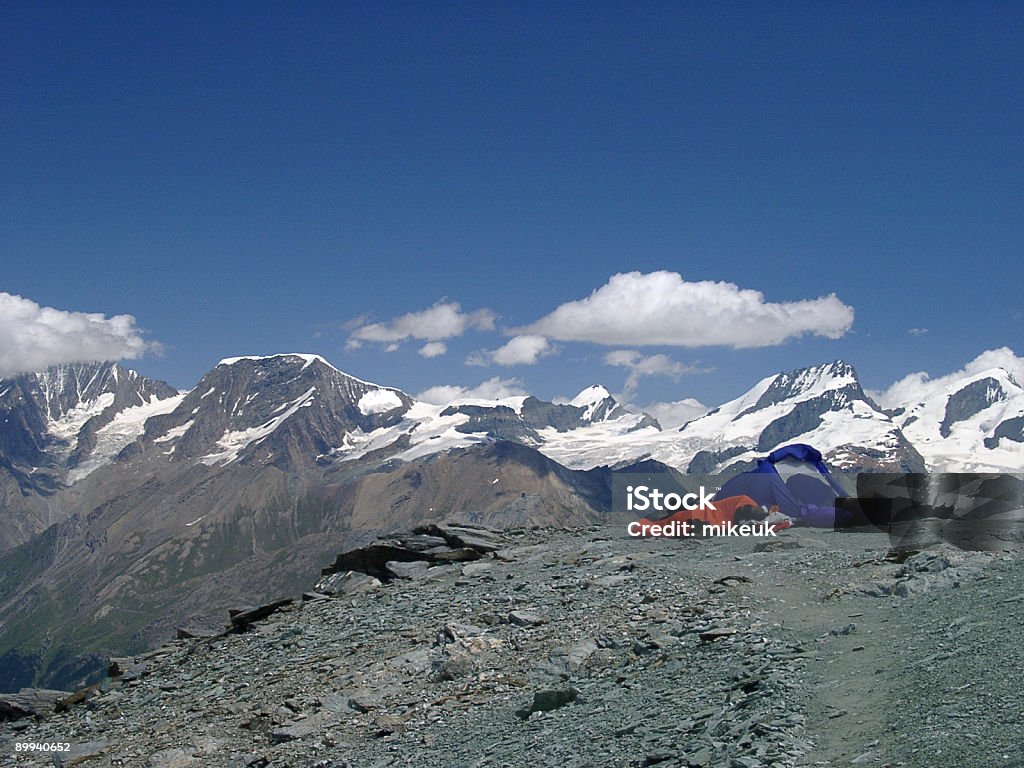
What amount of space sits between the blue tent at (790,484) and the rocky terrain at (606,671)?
9421mm

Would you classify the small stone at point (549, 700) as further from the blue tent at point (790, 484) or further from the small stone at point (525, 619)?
the blue tent at point (790, 484)

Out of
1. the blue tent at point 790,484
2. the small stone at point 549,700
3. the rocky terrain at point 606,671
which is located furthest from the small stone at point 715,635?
the blue tent at point 790,484

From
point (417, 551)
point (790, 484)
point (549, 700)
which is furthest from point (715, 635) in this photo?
point (790, 484)

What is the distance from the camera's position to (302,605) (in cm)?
3200

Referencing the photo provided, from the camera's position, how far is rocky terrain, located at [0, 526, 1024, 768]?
45.4 feet

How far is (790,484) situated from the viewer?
148 ft

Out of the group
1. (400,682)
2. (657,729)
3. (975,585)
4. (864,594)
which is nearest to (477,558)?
(400,682)

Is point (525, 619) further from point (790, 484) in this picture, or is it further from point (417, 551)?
point (790, 484)

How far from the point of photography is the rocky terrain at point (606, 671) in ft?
45.4

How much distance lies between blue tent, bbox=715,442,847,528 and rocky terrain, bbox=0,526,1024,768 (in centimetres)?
942

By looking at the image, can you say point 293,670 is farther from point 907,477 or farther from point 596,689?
point 907,477

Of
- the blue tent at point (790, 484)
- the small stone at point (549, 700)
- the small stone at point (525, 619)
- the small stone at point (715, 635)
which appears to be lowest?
the small stone at point (549, 700)

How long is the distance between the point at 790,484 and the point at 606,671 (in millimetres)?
27738

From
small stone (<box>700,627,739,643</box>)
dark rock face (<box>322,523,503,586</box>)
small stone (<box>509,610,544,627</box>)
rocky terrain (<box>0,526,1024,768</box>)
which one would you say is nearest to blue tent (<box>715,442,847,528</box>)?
rocky terrain (<box>0,526,1024,768</box>)
